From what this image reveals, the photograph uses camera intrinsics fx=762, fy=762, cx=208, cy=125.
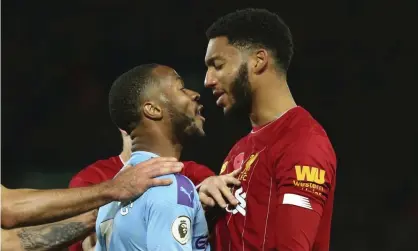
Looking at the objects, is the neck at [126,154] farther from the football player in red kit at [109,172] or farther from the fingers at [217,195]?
the fingers at [217,195]

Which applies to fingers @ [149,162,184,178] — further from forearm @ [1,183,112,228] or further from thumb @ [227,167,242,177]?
forearm @ [1,183,112,228]

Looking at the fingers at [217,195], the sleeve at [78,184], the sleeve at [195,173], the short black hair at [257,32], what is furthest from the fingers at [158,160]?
the sleeve at [195,173]

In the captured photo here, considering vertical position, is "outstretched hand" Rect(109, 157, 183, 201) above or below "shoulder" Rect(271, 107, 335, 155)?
below

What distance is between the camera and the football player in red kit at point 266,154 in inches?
105

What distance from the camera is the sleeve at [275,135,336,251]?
2639 millimetres

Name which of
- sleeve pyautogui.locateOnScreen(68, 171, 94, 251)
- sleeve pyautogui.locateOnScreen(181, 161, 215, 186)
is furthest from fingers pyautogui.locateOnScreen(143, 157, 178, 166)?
sleeve pyautogui.locateOnScreen(181, 161, 215, 186)

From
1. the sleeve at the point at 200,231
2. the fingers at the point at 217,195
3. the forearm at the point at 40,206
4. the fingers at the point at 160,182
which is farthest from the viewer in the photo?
the forearm at the point at 40,206

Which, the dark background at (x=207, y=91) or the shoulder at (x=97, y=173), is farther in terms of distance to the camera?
the dark background at (x=207, y=91)

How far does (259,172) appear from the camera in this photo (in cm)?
287

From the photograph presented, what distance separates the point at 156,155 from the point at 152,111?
0.17 meters

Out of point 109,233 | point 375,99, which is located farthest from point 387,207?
point 109,233

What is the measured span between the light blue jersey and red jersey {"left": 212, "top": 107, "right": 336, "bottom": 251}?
182 mm

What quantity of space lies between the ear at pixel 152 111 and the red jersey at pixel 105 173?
1395 millimetres

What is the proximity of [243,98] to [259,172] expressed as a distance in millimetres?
353
